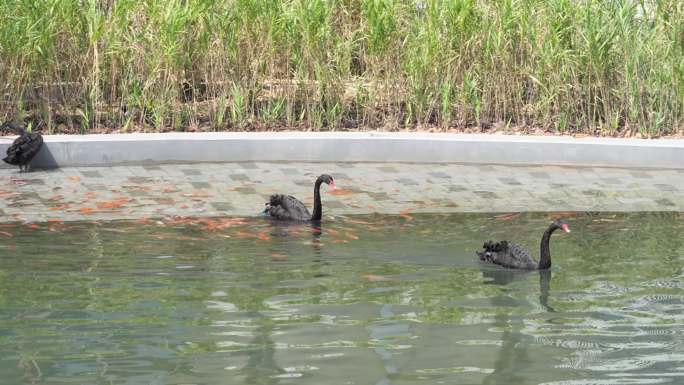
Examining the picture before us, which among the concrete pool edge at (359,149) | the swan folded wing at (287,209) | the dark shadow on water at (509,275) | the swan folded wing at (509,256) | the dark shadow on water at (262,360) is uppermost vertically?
the concrete pool edge at (359,149)

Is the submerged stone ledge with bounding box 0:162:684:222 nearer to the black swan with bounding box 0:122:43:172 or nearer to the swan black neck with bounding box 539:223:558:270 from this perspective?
the black swan with bounding box 0:122:43:172

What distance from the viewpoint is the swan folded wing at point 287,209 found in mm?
11164

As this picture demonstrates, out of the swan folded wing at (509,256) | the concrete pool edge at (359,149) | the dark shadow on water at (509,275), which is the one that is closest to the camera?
the dark shadow on water at (509,275)

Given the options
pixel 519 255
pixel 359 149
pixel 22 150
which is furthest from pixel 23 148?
pixel 519 255

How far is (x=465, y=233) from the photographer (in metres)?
11.0

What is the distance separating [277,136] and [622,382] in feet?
24.8

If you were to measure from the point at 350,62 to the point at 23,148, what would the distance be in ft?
12.9

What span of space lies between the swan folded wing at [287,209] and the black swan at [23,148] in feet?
10.1

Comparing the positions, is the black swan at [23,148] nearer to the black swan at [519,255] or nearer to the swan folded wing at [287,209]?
the swan folded wing at [287,209]

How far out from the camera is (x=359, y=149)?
554 inches

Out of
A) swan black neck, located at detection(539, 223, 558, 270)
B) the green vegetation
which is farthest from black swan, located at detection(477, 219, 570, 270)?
the green vegetation

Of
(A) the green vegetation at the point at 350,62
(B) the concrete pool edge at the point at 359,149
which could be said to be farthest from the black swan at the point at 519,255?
(A) the green vegetation at the point at 350,62

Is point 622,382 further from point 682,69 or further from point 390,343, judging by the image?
point 682,69

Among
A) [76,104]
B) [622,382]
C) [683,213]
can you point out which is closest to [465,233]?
[683,213]
